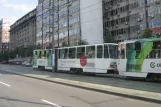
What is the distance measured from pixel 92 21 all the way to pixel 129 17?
16.9m

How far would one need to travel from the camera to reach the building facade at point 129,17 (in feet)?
212

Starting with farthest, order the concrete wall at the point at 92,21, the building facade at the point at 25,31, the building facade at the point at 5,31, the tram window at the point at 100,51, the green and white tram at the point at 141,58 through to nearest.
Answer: the building facade at the point at 5,31 < the building facade at the point at 25,31 < the concrete wall at the point at 92,21 < the tram window at the point at 100,51 < the green and white tram at the point at 141,58

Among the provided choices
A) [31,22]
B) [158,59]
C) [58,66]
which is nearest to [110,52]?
[158,59]

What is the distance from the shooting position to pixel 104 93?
15.8 meters

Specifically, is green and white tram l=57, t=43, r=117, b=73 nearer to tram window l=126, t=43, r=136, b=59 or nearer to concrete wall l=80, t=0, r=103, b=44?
tram window l=126, t=43, r=136, b=59

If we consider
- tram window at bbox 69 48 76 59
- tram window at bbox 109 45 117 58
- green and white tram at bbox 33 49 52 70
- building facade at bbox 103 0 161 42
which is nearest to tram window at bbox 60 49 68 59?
tram window at bbox 69 48 76 59

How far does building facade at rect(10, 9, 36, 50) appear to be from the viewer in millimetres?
134350

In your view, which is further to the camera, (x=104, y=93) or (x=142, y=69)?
(x=142, y=69)

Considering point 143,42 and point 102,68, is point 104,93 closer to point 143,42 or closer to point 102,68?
point 143,42

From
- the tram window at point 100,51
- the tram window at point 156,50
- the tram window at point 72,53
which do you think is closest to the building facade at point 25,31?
the tram window at point 72,53

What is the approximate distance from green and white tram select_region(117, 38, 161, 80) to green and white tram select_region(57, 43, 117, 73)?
3227 mm

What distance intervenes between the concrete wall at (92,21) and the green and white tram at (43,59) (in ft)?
140

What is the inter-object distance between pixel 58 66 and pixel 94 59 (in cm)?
→ 872

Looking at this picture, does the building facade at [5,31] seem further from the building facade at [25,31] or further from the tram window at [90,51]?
the tram window at [90,51]
